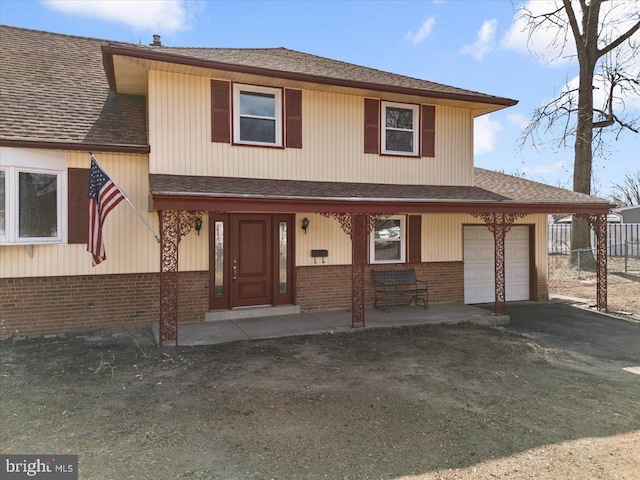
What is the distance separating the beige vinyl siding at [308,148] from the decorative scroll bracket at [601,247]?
3165mm

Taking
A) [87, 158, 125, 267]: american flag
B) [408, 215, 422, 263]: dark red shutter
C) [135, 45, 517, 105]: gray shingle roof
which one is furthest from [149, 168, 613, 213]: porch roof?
[135, 45, 517, 105]: gray shingle roof

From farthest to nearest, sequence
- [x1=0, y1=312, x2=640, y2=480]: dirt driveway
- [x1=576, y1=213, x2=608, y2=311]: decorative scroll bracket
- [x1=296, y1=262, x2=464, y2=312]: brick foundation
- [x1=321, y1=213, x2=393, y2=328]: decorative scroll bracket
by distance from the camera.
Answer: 1. [x1=576, y1=213, x2=608, y2=311]: decorative scroll bracket
2. [x1=296, y1=262, x2=464, y2=312]: brick foundation
3. [x1=321, y1=213, x2=393, y2=328]: decorative scroll bracket
4. [x1=0, y1=312, x2=640, y2=480]: dirt driveway

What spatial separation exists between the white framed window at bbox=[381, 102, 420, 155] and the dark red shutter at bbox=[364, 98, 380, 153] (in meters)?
0.20

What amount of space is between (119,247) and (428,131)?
303 inches

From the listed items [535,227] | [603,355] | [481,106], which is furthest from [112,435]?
[535,227]

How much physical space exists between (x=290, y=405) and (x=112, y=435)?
187 centimetres

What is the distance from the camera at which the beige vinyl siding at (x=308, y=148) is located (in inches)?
332

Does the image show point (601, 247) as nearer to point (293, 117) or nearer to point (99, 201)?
point (293, 117)

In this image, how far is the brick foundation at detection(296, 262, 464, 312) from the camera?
32.2ft

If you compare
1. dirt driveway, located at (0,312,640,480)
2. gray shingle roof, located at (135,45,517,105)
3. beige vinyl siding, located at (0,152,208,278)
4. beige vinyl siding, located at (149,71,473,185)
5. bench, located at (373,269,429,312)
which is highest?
gray shingle roof, located at (135,45,517,105)

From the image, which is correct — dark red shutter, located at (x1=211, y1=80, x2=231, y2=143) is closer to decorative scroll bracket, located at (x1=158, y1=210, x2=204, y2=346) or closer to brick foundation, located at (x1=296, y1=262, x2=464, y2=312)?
decorative scroll bracket, located at (x1=158, y1=210, x2=204, y2=346)

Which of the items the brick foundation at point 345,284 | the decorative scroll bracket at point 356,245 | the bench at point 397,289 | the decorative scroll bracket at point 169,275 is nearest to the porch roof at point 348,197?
the decorative scroll bracket at point 356,245

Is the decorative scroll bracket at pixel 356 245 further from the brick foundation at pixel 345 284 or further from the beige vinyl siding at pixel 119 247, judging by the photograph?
the beige vinyl siding at pixel 119 247

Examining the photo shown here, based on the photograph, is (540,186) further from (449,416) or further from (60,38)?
(60,38)
